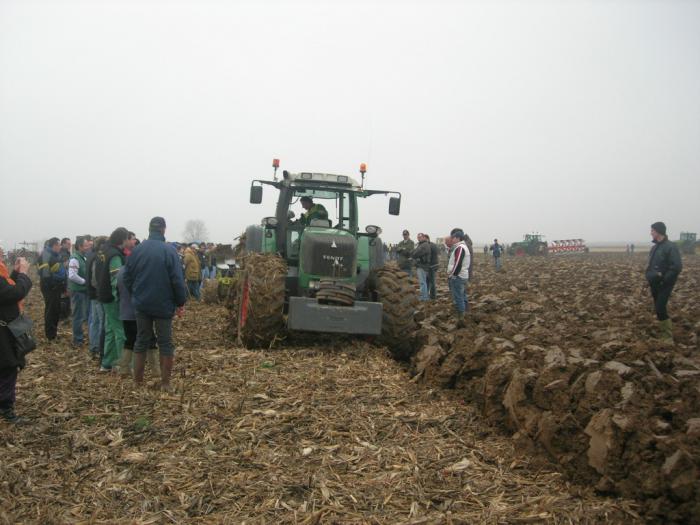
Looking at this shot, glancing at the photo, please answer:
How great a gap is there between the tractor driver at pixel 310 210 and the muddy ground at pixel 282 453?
2718mm

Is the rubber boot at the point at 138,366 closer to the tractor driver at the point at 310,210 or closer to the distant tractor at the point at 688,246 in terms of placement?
the tractor driver at the point at 310,210

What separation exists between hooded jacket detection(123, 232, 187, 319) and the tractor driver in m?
3.01

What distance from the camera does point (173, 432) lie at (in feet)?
15.6

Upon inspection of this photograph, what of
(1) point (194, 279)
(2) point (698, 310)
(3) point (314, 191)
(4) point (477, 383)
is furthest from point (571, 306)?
(1) point (194, 279)

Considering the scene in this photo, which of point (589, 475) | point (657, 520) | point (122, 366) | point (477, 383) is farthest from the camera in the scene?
point (122, 366)

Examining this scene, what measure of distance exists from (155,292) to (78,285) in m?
3.61

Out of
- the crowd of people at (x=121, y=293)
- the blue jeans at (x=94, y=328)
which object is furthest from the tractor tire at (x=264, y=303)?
the blue jeans at (x=94, y=328)

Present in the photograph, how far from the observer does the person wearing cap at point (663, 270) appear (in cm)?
862

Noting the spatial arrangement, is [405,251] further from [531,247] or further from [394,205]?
[531,247]

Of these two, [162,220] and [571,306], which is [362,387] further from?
[571,306]

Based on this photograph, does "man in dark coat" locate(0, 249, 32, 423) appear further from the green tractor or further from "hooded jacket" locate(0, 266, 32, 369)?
the green tractor

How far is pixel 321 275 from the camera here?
7.91 metres

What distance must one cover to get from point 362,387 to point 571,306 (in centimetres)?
872

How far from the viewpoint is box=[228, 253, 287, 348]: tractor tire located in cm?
739
